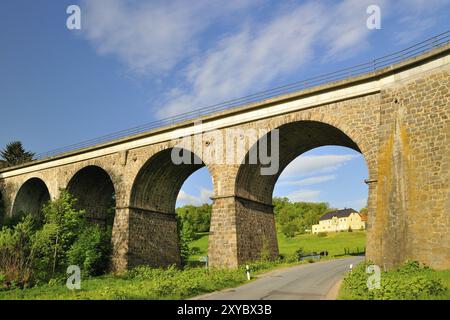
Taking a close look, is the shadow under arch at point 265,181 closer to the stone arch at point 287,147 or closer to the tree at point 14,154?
the stone arch at point 287,147

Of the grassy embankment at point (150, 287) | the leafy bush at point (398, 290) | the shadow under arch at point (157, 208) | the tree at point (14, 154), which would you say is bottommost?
the grassy embankment at point (150, 287)

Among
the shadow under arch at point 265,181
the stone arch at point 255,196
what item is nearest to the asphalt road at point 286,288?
the stone arch at point 255,196

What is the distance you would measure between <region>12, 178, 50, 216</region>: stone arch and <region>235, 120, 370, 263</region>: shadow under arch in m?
22.7

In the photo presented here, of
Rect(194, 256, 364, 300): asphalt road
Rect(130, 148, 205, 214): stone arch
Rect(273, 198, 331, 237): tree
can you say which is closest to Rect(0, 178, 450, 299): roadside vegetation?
Rect(194, 256, 364, 300): asphalt road

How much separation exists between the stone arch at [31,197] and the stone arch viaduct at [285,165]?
15cm

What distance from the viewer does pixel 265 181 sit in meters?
28.1

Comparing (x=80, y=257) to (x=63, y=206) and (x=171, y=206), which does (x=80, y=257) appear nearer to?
(x=63, y=206)

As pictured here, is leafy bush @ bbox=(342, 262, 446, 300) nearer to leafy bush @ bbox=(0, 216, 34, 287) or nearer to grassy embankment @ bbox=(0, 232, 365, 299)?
grassy embankment @ bbox=(0, 232, 365, 299)

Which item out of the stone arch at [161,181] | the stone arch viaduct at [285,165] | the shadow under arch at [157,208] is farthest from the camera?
the stone arch at [161,181]

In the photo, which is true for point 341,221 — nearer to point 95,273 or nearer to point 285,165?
point 285,165

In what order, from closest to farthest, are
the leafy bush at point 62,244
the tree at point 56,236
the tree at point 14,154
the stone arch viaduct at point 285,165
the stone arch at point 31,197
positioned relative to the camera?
1. the stone arch viaduct at point 285,165
2. the leafy bush at point 62,244
3. the tree at point 56,236
4. the stone arch at point 31,197
5. the tree at point 14,154

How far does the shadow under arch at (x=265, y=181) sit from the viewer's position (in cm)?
2438

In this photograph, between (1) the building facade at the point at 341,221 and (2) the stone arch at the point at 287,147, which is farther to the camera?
(1) the building facade at the point at 341,221

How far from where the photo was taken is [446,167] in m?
17.8
